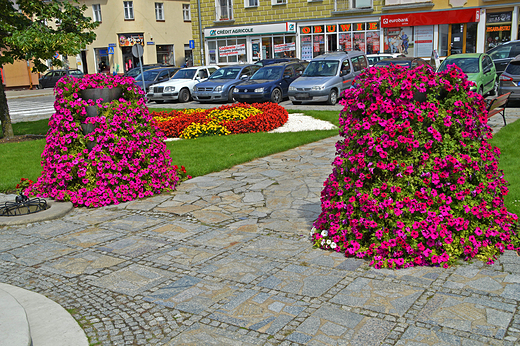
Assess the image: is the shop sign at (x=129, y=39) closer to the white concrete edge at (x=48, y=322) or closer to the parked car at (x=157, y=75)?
the parked car at (x=157, y=75)

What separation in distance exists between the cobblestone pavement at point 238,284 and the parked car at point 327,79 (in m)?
13.2

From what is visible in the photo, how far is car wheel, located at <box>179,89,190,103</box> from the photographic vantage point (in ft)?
83.5

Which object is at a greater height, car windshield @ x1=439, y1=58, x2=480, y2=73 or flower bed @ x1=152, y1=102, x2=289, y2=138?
car windshield @ x1=439, y1=58, x2=480, y2=73

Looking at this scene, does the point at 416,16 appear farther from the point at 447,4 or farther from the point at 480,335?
the point at 480,335

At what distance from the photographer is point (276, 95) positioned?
2183 centimetres

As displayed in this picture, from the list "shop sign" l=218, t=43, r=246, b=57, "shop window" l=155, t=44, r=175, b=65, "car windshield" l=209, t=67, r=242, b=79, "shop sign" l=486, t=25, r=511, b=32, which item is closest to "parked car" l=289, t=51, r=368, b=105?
"car windshield" l=209, t=67, r=242, b=79

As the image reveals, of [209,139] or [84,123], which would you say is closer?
[84,123]

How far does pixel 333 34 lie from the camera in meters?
38.0

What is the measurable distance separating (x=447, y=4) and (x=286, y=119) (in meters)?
22.9

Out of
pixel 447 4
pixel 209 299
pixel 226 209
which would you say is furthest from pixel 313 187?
pixel 447 4

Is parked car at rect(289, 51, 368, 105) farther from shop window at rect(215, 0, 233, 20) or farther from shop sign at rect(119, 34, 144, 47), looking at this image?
shop sign at rect(119, 34, 144, 47)

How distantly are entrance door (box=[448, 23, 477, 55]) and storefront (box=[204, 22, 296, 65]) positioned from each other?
11109 millimetres

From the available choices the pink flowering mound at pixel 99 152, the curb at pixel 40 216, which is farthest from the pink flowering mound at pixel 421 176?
the curb at pixel 40 216

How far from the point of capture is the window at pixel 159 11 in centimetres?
5216
